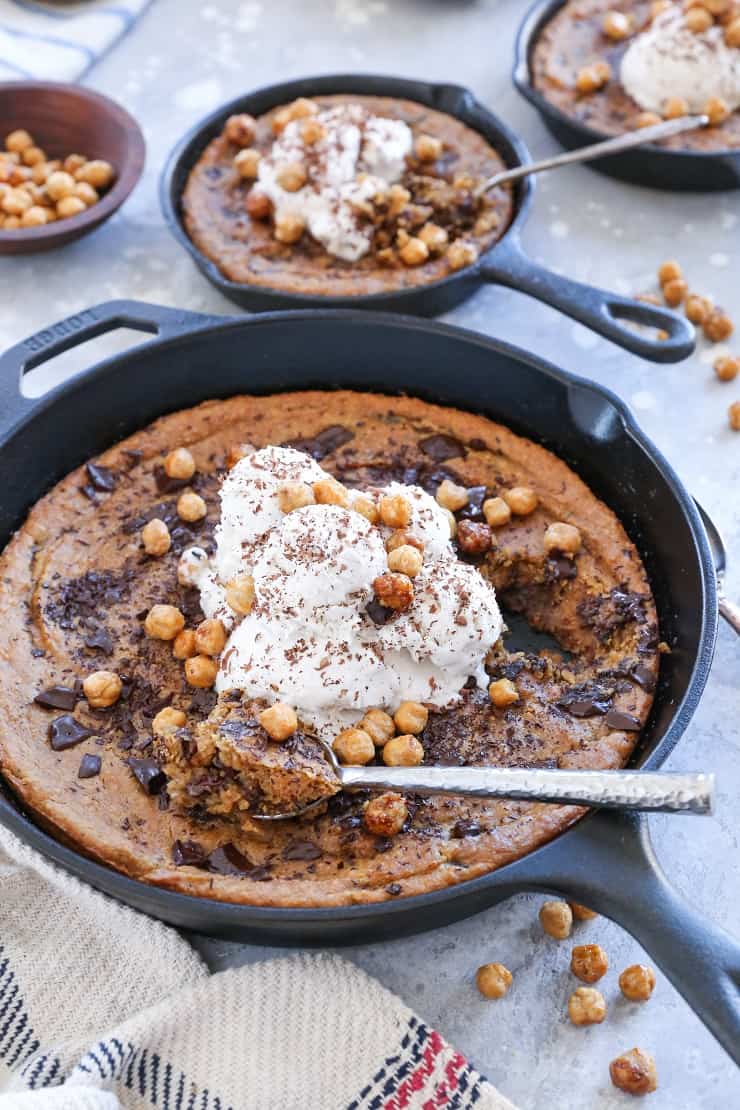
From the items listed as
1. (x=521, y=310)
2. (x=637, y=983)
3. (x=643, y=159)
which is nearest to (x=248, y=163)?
(x=521, y=310)

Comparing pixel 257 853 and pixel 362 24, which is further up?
pixel 362 24

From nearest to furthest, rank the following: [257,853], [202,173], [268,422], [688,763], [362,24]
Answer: [257,853], [688,763], [268,422], [202,173], [362,24]

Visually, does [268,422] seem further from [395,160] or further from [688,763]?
[688,763]

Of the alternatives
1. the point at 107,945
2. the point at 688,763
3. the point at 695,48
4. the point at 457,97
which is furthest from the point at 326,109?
the point at 107,945

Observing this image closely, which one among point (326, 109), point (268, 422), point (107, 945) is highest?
point (326, 109)

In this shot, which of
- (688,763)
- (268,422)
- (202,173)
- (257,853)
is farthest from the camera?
(202,173)

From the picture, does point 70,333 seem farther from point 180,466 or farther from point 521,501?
point 521,501

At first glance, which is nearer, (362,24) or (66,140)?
(66,140)

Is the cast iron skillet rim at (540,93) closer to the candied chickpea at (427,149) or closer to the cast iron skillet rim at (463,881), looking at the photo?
the candied chickpea at (427,149)
